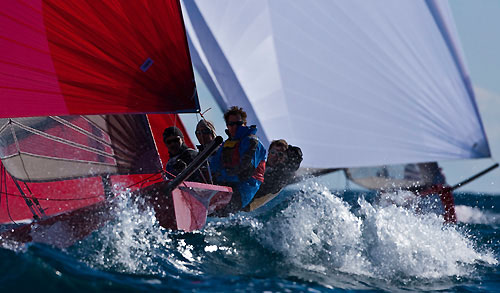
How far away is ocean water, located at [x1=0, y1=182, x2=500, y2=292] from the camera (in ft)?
9.68

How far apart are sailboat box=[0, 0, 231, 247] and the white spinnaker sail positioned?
545cm

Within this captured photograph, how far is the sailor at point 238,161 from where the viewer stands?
4594 millimetres

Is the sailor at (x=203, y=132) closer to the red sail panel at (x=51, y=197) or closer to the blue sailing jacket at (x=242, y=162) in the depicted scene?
the blue sailing jacket at (x=242, y=162)

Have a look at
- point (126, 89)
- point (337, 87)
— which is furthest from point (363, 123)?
point (126, 89)

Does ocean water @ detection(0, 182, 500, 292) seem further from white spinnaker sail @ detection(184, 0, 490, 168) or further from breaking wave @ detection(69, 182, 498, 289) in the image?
white spinnaker sail @ detection(184, 0, 490, 168)

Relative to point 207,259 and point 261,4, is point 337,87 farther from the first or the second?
point 207,259

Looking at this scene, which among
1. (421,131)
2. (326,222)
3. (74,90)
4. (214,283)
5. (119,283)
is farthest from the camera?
(421,131)

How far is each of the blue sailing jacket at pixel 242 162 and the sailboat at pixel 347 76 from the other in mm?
4984

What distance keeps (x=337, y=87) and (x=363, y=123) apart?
0.78 metres

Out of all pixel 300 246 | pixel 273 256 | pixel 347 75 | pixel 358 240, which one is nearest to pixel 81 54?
pixel 273 256

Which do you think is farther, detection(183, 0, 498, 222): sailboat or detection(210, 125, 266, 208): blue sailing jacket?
detection(183, 0, 498, 222): sailboat

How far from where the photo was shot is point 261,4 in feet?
31.5

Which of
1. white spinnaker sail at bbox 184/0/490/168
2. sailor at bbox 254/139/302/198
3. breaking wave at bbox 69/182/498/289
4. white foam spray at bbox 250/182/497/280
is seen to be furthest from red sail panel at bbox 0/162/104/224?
white spinnaker sail at bbox 184/0/490/168

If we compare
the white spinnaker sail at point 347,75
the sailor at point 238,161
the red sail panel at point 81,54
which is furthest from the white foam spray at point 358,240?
the white spinnaker sail at point 347,75
